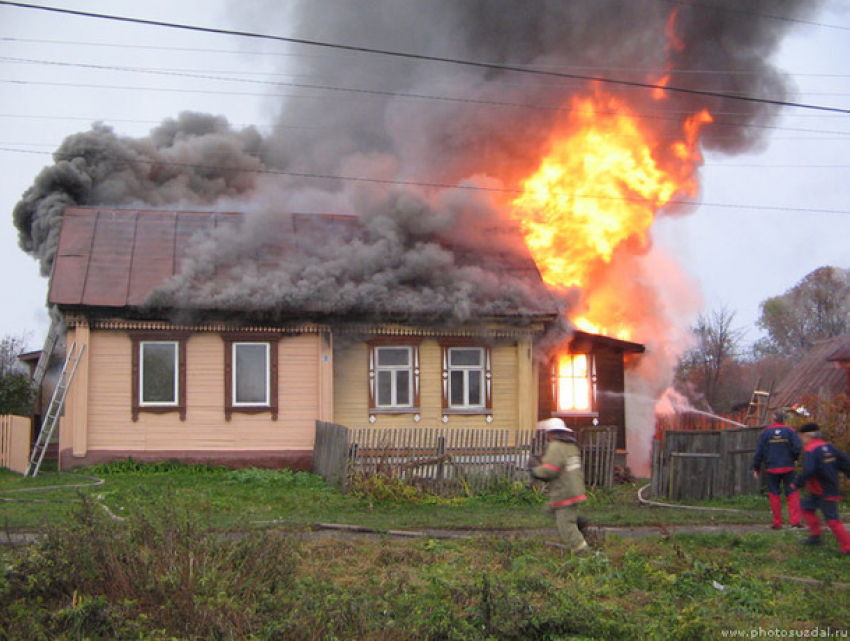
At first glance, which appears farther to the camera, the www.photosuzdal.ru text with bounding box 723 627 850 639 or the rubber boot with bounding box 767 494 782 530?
the rubber boot with bounding box 767 494 782 530

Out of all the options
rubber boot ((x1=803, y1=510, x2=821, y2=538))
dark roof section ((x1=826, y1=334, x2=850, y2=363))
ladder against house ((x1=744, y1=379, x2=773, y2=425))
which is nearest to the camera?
rubber boot ((x1=803, y1=510, x2=821, y2=538))

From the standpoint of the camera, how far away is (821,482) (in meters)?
10.6

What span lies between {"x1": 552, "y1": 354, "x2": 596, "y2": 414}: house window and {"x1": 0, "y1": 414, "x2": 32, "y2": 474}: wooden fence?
13.3m

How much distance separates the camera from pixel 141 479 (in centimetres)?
1761

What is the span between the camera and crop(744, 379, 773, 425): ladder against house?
28.7 meters

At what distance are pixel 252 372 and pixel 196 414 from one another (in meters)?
1.54

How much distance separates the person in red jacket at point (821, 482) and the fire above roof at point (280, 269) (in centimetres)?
1005

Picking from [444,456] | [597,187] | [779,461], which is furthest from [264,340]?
[779,461]

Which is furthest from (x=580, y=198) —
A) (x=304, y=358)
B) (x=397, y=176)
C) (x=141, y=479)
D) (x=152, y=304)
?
(x=141, y=479)

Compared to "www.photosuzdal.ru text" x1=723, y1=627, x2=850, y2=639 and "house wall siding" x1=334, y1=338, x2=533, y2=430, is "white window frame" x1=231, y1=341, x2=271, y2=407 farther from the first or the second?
"www.photosuzdal.ru text" x1=723, y1=627, x2=850, y2=639

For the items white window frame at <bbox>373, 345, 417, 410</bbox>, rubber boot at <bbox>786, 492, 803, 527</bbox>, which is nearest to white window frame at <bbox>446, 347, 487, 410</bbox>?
white window frame at <bbox>373, 345, 417, 410</bbox>

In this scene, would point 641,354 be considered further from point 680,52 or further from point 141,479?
point 141,479

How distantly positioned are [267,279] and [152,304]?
8.26ft

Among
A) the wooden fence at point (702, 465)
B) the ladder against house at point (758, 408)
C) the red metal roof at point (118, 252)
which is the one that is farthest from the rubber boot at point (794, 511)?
the ladder against house at point (758, 408)
